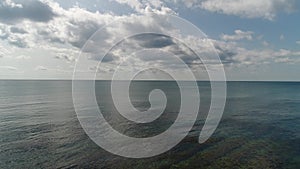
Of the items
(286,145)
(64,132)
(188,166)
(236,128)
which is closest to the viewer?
(188,166)

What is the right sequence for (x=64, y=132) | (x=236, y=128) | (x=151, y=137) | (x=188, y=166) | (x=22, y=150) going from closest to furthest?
(x=188, y=166) < (x=22, y=150) < (x=151, y=137) < (x=64, y=132) < (x=236, y=128)

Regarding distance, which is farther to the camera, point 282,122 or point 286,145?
point 282,122

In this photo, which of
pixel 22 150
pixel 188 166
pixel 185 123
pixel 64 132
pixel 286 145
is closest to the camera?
pixel 188 166

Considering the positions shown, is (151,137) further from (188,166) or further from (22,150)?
(22,150)

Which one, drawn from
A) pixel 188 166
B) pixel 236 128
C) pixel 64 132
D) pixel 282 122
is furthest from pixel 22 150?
pixel 282 122

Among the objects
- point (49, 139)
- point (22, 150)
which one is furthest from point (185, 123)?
point (22, 150)

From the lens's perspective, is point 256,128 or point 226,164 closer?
point 226,164

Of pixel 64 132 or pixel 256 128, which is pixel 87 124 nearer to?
pixel 64 132

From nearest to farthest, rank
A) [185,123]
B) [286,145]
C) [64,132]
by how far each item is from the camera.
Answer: [286,145]
[64,132]
[185,123]
